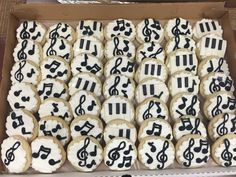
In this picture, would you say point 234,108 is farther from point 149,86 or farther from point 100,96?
point 100,96

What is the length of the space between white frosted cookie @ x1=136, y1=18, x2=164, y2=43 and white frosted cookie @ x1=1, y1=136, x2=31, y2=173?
20.4 inches

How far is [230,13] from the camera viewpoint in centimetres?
146

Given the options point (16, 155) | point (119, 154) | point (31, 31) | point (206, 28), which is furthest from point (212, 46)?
point (16, 155)

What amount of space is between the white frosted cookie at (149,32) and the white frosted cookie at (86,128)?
35cm

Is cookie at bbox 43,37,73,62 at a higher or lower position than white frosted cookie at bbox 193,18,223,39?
lower

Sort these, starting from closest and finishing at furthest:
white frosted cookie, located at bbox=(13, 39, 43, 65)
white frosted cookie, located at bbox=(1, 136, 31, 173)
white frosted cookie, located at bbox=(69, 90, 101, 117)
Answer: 1. white frosted cookie, located at bbox=(1, 136, 31, 173)
2. white frosted cookie, located at bbox=(69, 90, 101, 117)
3. white frosted cookie, located at bbox=(13, 39, 43, 65)

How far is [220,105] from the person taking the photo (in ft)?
3.87

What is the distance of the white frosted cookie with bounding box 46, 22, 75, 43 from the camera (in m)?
1.31

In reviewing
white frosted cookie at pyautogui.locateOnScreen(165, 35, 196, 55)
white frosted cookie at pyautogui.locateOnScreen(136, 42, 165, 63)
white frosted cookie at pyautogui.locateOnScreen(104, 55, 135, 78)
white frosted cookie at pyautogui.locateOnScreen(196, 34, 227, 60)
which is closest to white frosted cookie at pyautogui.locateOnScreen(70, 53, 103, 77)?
white frosted cookie at pyautogui.locateOnScreen(104, 55, 135, 78)

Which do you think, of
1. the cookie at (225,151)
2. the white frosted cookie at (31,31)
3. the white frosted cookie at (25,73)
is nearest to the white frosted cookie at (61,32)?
the white frosted cookie at (31,31)

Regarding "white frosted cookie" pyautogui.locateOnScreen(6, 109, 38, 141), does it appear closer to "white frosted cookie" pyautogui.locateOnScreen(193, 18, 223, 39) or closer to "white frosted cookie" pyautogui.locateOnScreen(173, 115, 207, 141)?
"white frosted cookie" pyautogui.locateOnScreen(173, 115, 207, 141)

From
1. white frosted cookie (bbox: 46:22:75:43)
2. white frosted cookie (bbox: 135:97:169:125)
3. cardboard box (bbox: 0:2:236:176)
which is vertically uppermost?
cardboard box (bbox: 0:2:236:176)

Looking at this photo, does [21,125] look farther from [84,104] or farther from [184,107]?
[184,107]

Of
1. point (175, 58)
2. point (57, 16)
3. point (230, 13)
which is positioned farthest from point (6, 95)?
point (230, 13)
